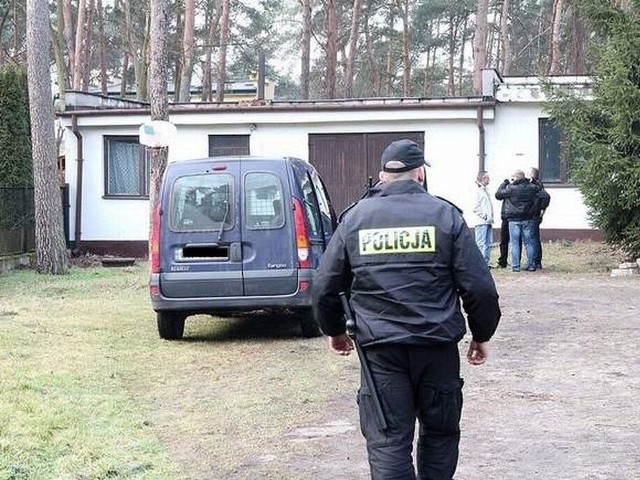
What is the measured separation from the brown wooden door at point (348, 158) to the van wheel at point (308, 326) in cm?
1241

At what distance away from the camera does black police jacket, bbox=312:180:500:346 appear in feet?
13.9

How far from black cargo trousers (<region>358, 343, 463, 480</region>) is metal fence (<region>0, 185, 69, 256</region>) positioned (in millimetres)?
16390

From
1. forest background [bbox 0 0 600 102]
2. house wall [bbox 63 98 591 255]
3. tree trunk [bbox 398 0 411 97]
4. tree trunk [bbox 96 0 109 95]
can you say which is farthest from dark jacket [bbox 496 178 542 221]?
tree trunk [bbox 96 0 109 95]

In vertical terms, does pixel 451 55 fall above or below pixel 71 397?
above

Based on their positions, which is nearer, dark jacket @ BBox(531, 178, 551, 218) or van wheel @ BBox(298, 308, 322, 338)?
van wheel @ BBox(298, 308, 322, 338)

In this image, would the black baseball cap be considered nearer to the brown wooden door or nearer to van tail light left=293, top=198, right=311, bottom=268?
van tail light left=293, top=198, right=311, bottom=268

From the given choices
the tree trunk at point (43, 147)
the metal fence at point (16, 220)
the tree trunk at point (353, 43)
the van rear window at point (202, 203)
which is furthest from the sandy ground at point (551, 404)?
the tree trunk at point (353, 43)

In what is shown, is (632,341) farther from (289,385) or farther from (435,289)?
(435,289)

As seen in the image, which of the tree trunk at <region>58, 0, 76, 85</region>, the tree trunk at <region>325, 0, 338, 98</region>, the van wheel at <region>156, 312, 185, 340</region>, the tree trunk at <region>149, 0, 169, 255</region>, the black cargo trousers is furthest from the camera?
the tree trunk at <region>58, 0, 76, 85</region>

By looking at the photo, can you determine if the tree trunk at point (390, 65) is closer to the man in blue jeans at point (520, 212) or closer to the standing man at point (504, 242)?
the standing man at point (504, 242)

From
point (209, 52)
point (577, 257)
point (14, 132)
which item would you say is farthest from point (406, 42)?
point (577, 257)

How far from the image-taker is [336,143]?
22.9 metres

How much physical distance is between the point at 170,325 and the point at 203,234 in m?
1.12

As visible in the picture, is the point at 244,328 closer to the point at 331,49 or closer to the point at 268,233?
the point at 268,233
